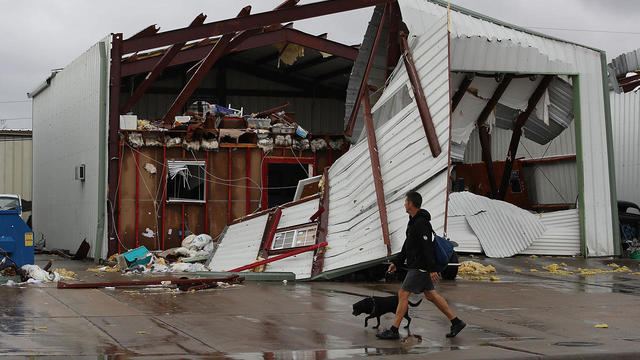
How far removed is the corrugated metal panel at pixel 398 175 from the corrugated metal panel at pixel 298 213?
569mm

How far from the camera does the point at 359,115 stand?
67.8ft

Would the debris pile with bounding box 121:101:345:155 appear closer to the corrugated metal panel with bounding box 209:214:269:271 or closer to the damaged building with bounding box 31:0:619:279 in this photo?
Answer: the damaged building with bounding box 31:0:619:279

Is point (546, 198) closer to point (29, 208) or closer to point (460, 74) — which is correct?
point (460, 74)

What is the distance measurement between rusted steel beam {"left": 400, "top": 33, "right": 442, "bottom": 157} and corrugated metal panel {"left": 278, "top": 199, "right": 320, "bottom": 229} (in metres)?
3.57

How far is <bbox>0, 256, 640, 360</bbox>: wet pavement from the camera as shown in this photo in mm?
8289

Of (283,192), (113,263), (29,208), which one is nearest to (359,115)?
(283,192)

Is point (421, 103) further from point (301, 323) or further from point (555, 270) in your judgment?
point (301, 323)

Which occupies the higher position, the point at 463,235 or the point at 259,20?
the point at 259,20

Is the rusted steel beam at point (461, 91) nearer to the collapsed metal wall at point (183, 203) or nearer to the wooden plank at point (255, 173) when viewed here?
the collapsed metal wall at point (183, 203)

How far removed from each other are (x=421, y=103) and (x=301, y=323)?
23.3ft

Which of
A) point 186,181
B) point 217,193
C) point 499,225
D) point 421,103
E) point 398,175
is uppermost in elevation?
point 421,103

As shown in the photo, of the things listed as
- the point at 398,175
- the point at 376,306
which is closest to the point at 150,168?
the point at 398,175

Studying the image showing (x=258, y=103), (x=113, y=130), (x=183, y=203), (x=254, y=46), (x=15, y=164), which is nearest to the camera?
(x=113, y=130)

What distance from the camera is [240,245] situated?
18.5 m
